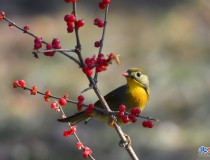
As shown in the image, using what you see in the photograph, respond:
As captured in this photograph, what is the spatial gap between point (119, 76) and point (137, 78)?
19.4 feet

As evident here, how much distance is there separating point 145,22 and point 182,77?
282 cm

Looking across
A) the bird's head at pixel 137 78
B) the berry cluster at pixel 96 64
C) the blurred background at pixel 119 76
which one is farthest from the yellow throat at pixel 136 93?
the blurred background at pixel 119 76

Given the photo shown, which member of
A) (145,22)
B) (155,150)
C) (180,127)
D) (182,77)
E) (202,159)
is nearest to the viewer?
(202,159)

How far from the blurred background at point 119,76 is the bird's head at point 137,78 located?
10.9ft

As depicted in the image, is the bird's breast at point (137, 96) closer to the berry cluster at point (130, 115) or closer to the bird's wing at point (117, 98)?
the bird's wing at point (117, 98)

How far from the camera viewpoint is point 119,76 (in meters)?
9.99

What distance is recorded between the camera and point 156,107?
347 inches

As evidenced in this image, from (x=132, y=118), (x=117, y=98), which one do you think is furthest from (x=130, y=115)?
(x=117, y=98)

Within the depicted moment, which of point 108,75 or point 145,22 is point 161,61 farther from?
point 145,22

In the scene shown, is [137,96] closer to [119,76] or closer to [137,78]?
[137,78]

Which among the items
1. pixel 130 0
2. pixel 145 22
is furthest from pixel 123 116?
pixel 130 0

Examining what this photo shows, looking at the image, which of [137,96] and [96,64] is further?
[137,96]

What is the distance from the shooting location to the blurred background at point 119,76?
7848mm

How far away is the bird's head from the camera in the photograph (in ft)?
13.2
